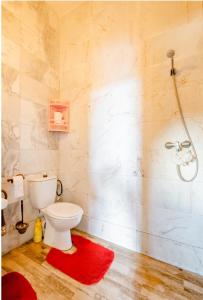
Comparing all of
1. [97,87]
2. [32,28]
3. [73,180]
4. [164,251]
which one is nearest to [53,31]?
[32,28]

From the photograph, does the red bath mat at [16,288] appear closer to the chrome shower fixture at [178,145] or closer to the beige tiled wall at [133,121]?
the beige tiled wall at [133,121]

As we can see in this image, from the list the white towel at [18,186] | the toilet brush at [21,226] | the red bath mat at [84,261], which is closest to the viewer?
the red bath mat at [84,261]

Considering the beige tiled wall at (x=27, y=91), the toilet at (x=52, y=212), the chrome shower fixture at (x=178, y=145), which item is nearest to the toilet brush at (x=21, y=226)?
the beige tiled wall at (x=27, y=91)

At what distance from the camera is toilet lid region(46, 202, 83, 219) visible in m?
1.82

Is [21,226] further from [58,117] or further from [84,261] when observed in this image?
[58,117]

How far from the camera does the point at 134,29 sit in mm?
1922

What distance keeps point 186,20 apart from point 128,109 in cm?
94

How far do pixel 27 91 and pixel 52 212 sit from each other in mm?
1347

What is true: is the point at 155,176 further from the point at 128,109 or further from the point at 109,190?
the point at 128,109

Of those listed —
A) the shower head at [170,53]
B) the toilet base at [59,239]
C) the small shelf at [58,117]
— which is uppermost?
the shower head at [170,53]

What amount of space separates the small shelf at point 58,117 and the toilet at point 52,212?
2.10ft

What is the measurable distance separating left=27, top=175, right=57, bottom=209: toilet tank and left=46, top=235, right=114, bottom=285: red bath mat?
0.50 metres

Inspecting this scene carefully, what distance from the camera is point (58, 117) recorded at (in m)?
2.31

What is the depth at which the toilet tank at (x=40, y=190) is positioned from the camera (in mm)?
1969
